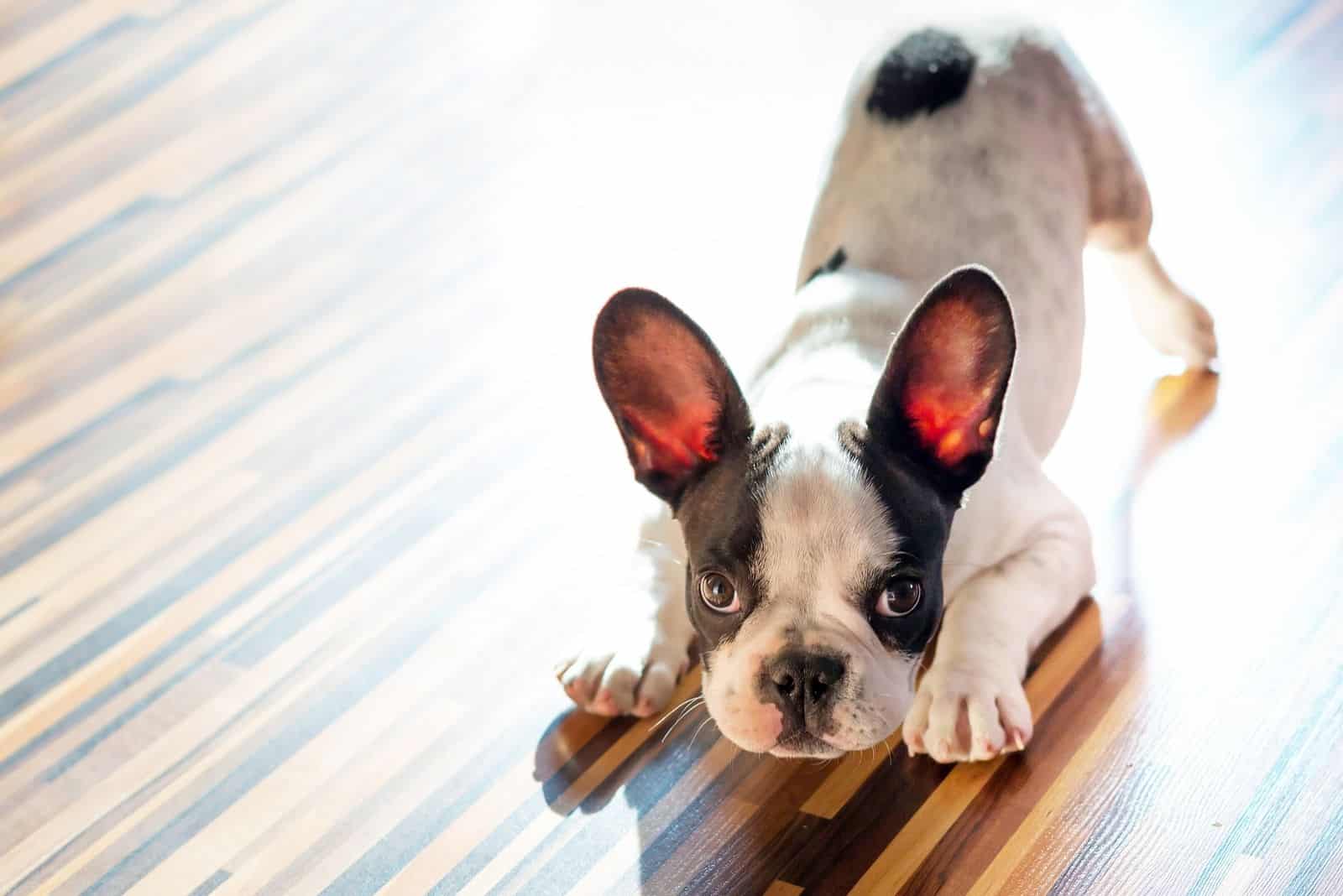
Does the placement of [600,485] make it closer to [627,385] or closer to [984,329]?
[627,385]

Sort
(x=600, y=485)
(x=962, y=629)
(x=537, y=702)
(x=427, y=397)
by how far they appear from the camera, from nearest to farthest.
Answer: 1. (x=962, y=629)
2. (x=537, y=702)
3. (x=600, y=485)
4. (x=427, y=397)

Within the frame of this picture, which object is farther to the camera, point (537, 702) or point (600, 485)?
point (600, 485)

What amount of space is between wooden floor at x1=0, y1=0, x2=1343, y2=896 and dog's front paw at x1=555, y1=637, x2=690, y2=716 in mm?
44

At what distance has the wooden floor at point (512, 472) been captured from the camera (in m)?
2.68

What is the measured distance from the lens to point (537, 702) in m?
3.07

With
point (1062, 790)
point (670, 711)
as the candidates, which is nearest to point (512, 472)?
point (670, 711)

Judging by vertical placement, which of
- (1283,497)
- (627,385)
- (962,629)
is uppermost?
(627,385)

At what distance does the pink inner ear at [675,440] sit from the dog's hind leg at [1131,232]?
136 centimetres

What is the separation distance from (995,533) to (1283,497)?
711mm

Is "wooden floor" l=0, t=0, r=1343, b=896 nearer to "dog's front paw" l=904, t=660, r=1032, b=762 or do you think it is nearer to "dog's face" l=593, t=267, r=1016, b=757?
"dog's front paw" l=904, t=660, r=1032, b=762

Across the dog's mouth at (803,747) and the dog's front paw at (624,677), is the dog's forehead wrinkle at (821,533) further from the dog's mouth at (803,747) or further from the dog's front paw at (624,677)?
the dog's front paw at (624,677)

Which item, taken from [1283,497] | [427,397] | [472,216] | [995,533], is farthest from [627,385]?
[472,216]

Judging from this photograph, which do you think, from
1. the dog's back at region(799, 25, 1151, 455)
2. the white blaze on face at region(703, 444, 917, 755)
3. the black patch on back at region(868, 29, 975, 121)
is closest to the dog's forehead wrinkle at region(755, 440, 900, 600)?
the white blaze on face at region(703, 444, 917, 755)

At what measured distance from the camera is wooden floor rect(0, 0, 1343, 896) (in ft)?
8.79
